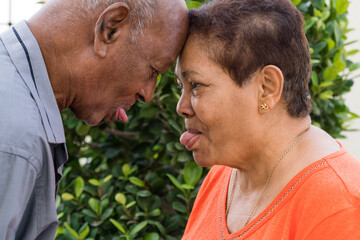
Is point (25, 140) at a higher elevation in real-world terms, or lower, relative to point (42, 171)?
higher

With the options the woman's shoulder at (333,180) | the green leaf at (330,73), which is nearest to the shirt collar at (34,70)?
the woman's shoulder at (333,180)

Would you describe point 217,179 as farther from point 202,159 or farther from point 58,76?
point 58,76

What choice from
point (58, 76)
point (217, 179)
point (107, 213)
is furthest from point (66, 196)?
point (58, 76)

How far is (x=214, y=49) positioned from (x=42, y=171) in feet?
2.71

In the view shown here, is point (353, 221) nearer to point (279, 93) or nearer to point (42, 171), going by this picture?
point (279, 93)

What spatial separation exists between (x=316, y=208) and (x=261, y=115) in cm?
44

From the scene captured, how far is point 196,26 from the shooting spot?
2082 millimetres

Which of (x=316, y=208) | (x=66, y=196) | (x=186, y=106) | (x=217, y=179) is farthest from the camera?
(x=66, y=196)

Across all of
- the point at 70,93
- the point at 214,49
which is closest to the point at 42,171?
the point at 70,93

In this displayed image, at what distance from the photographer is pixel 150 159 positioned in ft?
11.4

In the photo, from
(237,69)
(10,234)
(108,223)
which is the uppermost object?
(237,69)

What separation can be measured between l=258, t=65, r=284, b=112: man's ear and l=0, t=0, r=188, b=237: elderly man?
1.26ft

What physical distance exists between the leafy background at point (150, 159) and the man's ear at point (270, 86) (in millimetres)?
1065

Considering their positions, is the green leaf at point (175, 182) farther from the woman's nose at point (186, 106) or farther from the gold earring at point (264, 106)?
the gold earring at point (264, 106)
